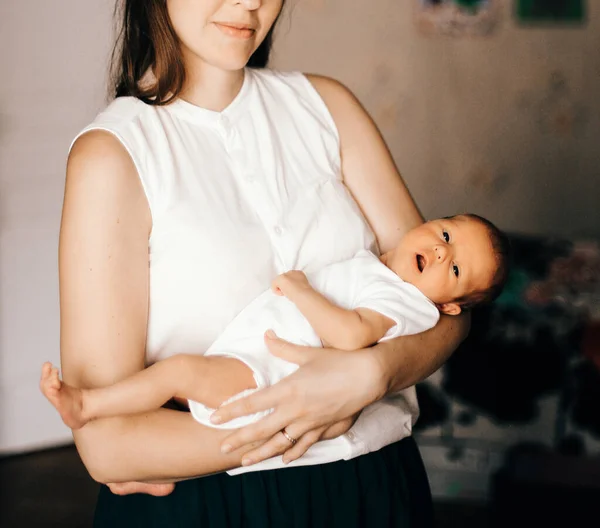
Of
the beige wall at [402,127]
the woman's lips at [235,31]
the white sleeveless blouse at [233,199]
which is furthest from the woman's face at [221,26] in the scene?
the beige wall at [402,127]

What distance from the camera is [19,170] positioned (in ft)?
10.8

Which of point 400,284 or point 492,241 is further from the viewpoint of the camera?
point 492,241

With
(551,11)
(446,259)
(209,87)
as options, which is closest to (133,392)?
(209,87)

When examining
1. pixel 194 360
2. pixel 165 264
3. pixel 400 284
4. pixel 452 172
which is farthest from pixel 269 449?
pixel 452 172

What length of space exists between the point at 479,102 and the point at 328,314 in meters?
2.75

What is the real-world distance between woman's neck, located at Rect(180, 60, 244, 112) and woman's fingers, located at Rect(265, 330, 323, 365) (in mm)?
446

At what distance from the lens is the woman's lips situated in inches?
49.6

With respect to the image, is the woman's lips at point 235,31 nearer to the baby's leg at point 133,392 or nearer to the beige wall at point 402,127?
the baby's leg at point 133,392

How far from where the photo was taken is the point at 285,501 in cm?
128

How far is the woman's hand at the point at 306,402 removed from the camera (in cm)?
114

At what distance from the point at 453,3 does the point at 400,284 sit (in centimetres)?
269

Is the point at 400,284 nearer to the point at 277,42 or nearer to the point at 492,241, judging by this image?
the point at 492,241

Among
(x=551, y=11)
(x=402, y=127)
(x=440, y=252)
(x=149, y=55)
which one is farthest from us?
(x=402, y=127)

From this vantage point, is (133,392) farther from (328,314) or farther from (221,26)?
(221,26)
